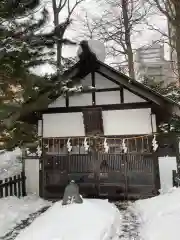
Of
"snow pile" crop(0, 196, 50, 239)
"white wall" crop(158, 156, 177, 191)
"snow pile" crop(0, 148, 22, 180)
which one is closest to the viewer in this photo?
"snow pile" crop(0, 196, 50, 239)

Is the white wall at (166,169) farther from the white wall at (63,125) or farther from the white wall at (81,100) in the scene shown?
the white wall at (81,100)

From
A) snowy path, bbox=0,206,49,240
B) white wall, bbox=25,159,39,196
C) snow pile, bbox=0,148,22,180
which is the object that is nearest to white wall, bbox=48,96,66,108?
white wall, bbox=25,159,39,196

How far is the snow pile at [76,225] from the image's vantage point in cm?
643

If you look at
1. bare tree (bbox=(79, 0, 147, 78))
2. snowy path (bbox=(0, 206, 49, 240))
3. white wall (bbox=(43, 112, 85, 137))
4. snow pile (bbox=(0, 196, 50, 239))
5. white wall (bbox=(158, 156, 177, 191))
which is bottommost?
snowy path (bbox=(0, 206, 49, 240))

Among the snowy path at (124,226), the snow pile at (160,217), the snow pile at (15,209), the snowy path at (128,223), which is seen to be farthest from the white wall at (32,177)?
the snow pile at (160,217)

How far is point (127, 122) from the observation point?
11188 millimetres

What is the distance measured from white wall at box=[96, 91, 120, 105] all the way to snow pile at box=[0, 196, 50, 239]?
4.55 metres

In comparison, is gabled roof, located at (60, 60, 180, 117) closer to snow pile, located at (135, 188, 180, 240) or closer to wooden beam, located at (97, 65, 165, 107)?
wooden beam, located at (97, 65, 165, 107)

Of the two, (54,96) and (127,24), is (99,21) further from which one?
(54,96)

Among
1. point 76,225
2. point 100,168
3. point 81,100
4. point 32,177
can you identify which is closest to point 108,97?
point 81,100

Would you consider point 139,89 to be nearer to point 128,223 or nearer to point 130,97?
point 130,97

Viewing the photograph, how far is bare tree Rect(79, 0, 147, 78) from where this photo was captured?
20359mm

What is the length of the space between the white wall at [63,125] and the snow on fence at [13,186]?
2104 millimetres

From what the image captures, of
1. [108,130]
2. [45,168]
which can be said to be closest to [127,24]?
[108,130]
